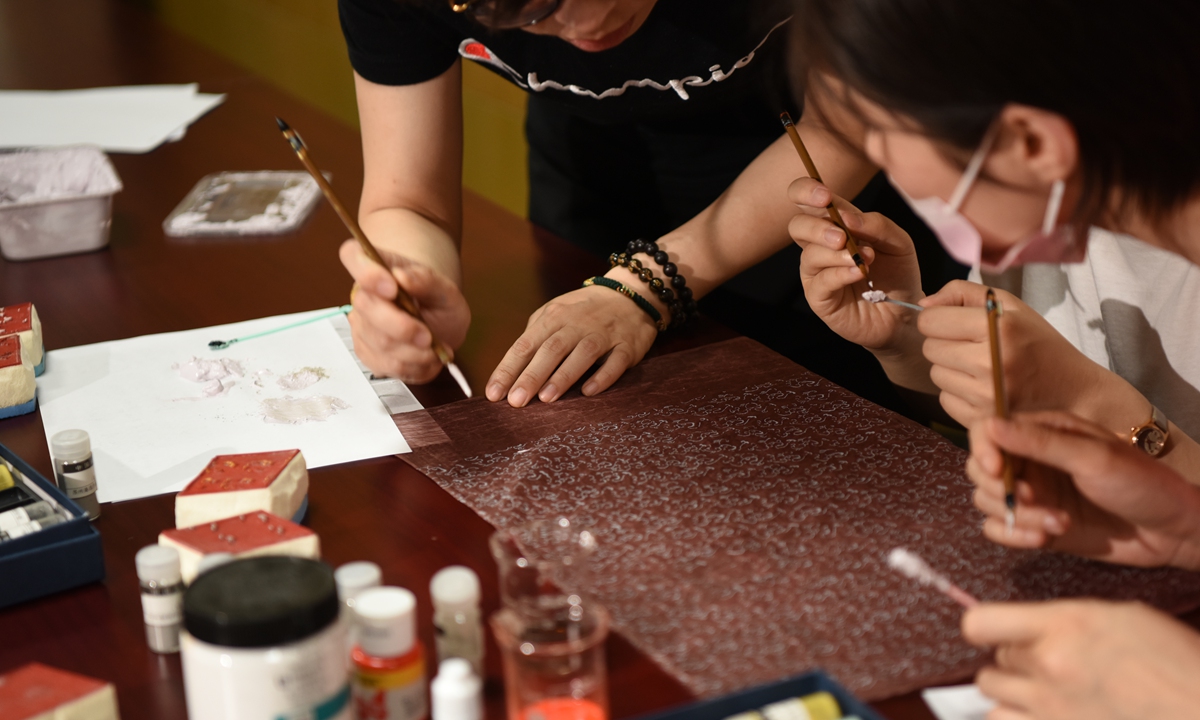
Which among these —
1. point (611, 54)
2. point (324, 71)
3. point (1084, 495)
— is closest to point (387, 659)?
point (1084, 495)

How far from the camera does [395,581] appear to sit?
0.91 m

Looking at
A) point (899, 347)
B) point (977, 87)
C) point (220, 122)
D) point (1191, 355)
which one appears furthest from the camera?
point (220, 122)

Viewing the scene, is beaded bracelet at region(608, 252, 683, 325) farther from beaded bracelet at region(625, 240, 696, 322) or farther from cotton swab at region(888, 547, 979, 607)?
cotton swab at region(888, 547, 979, 607)

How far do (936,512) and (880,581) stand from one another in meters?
0.13

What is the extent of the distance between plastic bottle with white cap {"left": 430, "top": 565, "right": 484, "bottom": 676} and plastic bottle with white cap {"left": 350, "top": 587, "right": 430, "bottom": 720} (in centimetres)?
4

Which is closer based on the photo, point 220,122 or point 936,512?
point 936,512

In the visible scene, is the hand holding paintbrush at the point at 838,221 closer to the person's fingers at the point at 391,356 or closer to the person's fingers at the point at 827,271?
the person's fingers at the point at 827,271

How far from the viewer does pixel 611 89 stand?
140cm

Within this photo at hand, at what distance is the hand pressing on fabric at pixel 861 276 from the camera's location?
1216 mm

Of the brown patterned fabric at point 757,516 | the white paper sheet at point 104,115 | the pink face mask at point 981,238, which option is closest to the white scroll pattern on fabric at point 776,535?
the brown patterned fabric at point 757,516

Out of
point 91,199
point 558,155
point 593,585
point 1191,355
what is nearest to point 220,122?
point 91,199

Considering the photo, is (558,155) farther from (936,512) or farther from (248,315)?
(936,512)

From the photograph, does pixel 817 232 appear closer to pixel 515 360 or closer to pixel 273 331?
pixel 515 360

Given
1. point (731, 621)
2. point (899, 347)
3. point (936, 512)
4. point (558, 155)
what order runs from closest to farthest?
point (731, 621) → point (936, 512) → point (899, 347) → point (558, 155)
